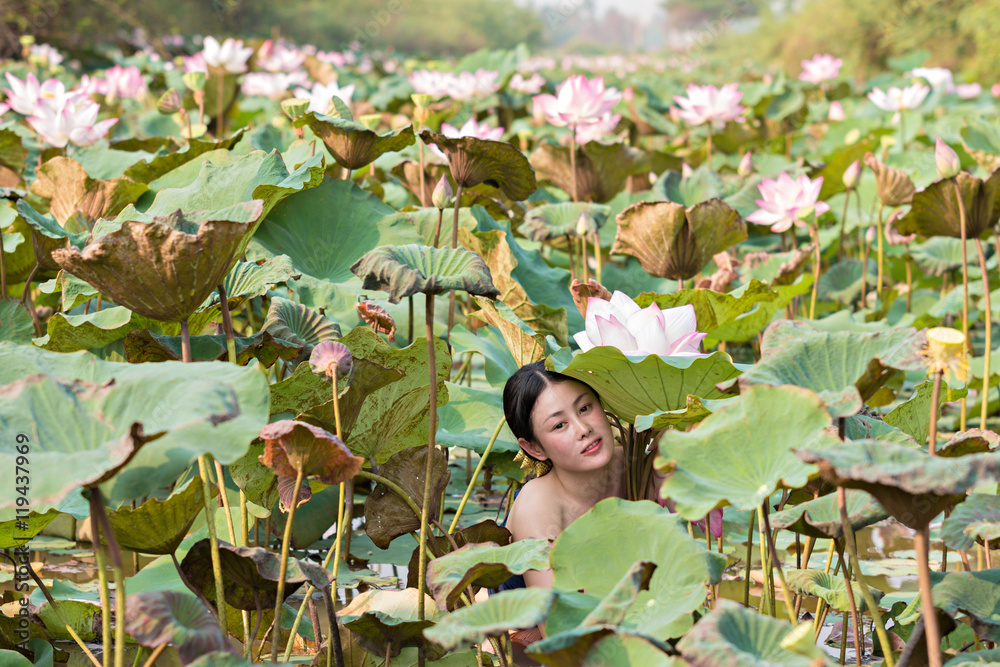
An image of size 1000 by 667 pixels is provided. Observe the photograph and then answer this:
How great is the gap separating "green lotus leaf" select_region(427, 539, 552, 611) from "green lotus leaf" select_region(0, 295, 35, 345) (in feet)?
3.80

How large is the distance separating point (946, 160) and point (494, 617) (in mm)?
1477

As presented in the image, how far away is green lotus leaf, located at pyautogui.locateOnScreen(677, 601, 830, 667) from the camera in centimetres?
78

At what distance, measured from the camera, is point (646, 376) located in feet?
4.30

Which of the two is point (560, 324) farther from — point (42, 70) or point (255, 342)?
point (42, 70)

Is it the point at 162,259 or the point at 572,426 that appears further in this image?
the point at 572,426

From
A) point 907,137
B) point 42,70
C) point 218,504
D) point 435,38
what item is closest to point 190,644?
point 218,504

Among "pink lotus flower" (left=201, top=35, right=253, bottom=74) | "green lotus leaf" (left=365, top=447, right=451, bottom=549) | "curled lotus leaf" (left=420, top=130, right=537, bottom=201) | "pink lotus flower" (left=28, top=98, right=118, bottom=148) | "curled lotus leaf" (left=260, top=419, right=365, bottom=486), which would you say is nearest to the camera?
"curled lotus leaf" (left=260, top=419, right=365, bottom=486)

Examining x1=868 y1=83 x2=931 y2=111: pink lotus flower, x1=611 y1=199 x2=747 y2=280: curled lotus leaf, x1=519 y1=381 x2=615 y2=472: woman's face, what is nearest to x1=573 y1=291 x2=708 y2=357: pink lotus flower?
x1=519 y1=381 x2=615 y2=472: woman's face

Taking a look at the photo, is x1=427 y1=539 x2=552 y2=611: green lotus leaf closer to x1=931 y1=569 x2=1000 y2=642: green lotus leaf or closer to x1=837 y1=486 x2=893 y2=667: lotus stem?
x1=837 y1=486 x2=893 y2=667: lotus stem

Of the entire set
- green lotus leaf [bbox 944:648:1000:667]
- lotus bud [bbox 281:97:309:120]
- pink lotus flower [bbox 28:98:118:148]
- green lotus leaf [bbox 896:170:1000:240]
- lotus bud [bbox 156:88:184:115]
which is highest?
lotus bud [bbox 156:88:184:115]

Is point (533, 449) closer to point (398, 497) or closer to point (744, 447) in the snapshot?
point (398, 497)

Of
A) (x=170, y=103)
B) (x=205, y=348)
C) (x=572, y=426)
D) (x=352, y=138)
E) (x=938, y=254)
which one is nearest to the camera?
(x=572, y=426)

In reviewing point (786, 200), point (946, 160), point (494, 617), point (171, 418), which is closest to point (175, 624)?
point (171, 418)

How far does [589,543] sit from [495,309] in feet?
1.92
